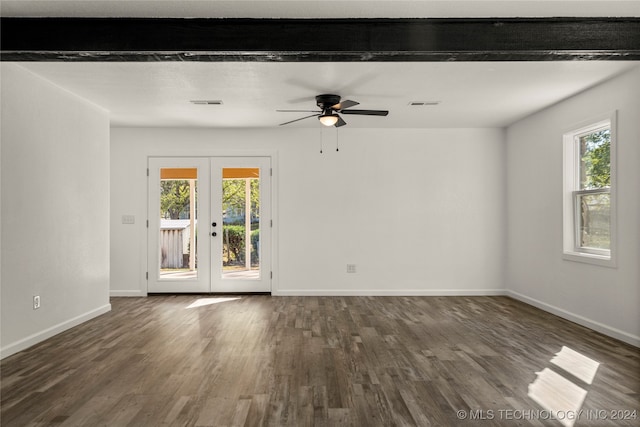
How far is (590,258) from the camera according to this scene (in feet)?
15.8

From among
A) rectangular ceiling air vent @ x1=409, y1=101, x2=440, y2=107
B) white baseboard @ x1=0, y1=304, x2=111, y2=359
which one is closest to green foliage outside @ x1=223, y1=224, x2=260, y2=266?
white baseboard @ x1=0, y1=304, x2=111, y2=359

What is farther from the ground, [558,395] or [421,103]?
[421,103]

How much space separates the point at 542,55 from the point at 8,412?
14.1ft

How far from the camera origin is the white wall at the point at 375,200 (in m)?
6.93

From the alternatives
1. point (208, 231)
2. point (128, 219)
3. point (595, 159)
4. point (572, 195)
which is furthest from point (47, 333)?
point (595, 159)

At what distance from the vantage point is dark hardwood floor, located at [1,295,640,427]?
8.79 ft

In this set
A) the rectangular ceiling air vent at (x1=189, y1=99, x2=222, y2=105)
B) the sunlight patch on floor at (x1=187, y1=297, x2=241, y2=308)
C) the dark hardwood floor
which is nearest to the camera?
the dark hardwood floor

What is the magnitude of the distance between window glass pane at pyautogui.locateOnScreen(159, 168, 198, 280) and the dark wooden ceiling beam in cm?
390

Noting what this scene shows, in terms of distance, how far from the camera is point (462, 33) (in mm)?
3111

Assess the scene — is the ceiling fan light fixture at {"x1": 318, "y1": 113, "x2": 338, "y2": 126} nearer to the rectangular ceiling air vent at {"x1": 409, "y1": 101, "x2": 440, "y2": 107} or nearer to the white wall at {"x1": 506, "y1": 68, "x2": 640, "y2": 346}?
the rectangular ceiling air vent at {"x1": 409, "y1": 101, "x2": 440, "y2": 107}

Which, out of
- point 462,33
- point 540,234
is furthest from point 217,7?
point 540,234

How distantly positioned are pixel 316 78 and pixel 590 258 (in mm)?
3544

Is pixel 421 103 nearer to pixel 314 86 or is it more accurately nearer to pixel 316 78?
pixel 314 86

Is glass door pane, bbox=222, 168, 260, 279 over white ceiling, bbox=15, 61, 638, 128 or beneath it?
beneath
